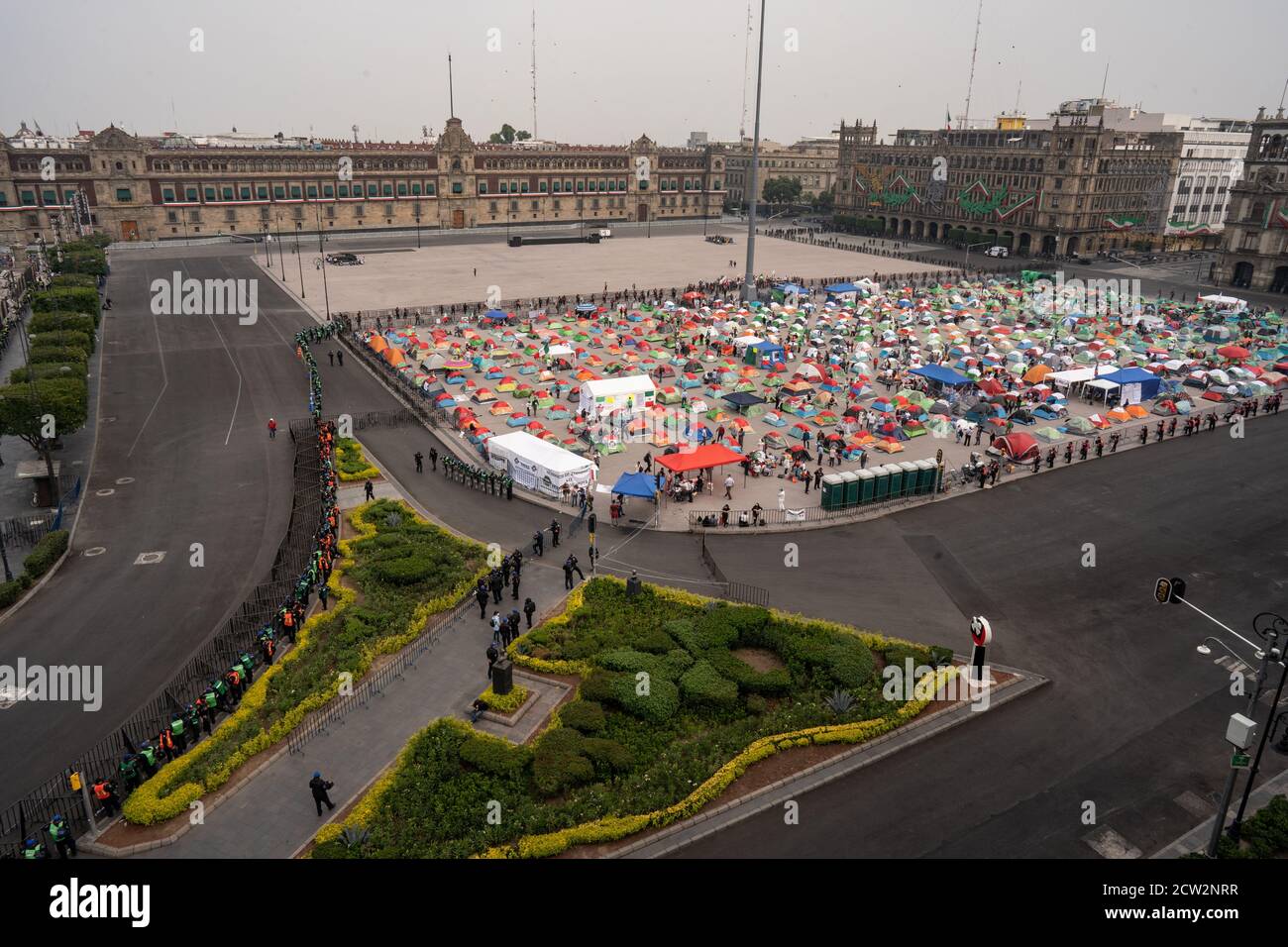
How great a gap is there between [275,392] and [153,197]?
290 feet

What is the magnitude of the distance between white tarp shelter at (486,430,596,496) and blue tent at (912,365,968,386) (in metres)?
27.1

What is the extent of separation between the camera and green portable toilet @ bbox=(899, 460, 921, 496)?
3781 cm

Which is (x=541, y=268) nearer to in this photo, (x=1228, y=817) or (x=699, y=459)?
(x=699, y=459)

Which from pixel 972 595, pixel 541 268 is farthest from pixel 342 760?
pixel 541 268

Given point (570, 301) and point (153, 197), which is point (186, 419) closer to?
point (570, 301)

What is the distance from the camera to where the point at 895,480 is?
37.5 meters

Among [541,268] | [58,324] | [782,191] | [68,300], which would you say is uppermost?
[782,191]

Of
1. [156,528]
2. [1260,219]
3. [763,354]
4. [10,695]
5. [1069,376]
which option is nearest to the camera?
[10,695]

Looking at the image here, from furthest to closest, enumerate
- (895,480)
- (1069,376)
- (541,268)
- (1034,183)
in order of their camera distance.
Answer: (1034,183)
(541,268)
(1069,376)
(895,480)

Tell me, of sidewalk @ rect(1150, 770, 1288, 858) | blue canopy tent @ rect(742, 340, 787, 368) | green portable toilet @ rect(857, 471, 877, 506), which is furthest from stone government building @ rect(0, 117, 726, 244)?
sidewalk @ rect(1150, 770, 1288, 858)

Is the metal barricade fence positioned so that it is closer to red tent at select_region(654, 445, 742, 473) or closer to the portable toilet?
red tent at select_region(654, 445, 742, 473)

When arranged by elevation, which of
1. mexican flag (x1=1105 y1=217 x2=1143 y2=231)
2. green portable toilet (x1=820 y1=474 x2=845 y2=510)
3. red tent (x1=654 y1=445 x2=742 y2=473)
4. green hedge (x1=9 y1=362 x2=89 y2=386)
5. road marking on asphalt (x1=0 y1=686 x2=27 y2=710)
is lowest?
road marking on asphalt (x1=0 y1=686 x2=27 y2=710)

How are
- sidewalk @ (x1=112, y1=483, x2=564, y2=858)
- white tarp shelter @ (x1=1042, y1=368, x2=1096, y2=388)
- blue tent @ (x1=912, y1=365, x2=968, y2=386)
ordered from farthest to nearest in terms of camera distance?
white tarp shelter @ (x1=1042, y1=368, x2=1096, y2=388)
blue tent @ (x1=912, y1=365, x2=968, y2=386)
sidewalk @ (x1=112, y1=483, x2=564, y2=858)

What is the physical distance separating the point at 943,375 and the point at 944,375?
6 cm
